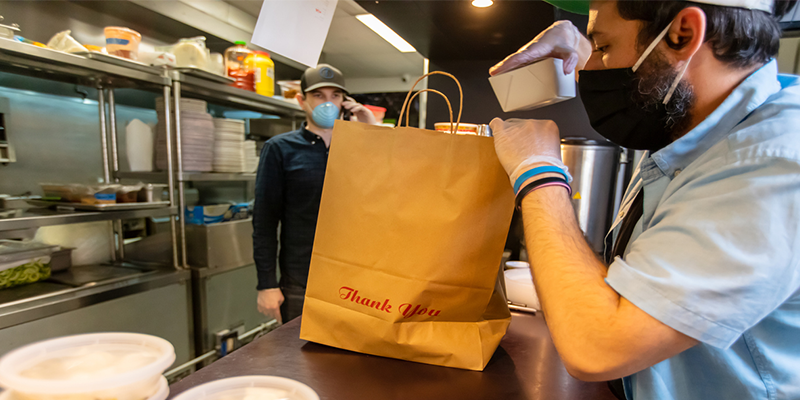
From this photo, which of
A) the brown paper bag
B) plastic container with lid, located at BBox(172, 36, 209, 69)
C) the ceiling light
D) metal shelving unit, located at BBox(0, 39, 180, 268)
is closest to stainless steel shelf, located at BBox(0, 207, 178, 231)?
metal shelving unit, located at BBox(0, 39, 180, 268)

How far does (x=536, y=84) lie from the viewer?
84cm

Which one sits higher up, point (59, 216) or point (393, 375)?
point (59, 216)

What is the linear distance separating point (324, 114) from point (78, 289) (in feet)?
4.35

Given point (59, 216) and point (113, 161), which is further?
point (113, 161)

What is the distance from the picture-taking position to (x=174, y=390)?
595 mm

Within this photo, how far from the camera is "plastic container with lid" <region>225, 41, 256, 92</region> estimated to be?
2465 millimetres

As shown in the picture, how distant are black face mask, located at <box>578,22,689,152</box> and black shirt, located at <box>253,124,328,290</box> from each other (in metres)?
1.21

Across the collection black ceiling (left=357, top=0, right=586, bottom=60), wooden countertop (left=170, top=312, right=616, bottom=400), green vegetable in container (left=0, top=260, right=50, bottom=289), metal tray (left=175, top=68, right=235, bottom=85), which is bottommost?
green vegetable in container (left=0, top=260, right=50, bottom=289)

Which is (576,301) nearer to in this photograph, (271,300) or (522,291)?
(522,291)

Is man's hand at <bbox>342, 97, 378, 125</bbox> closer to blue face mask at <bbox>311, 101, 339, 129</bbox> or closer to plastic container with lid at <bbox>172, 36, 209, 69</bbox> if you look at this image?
blue face mask at <bbox>311, 101, 339, 129</bbox>

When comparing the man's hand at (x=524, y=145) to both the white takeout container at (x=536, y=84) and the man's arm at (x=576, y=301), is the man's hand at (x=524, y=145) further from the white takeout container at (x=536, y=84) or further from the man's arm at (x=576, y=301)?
the white takeout container at (x=536, y=84)

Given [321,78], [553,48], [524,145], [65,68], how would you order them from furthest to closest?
[321,78] → [65,68] → [553,48] → [524,145]

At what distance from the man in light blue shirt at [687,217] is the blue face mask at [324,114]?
1.22 meters

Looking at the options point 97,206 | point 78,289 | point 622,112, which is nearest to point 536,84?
point 622,112
